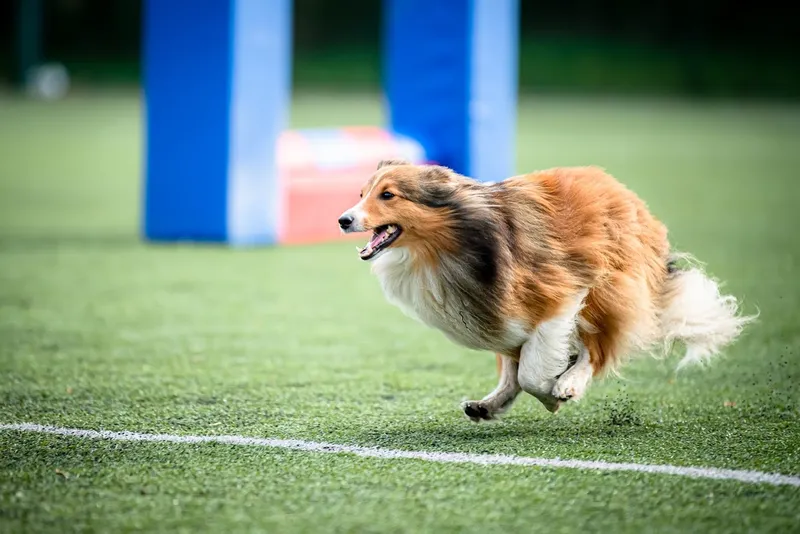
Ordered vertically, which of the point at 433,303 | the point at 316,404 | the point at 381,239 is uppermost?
the point at 381,239

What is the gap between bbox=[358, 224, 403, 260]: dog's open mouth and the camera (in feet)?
13.4

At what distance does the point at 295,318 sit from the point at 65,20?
111 ft

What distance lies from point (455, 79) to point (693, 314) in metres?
7.24

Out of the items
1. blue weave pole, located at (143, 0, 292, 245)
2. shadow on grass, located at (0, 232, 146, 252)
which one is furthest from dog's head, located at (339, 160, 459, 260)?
shadow on grass, located at (0, 232, 146, 252)

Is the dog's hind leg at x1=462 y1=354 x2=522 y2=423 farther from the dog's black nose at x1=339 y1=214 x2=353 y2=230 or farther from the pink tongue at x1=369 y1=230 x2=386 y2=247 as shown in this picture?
the dog's black nose at x1=339 y1=214 x2=353 y2=230

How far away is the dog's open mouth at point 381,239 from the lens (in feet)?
13.4

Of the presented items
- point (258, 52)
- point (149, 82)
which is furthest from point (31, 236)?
point (258, 52)

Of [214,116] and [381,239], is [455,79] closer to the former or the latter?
[214,116]

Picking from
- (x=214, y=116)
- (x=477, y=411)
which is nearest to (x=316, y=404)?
(x=477, y=411)

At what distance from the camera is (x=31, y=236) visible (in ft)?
33.2

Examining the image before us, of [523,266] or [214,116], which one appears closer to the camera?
[523,266]

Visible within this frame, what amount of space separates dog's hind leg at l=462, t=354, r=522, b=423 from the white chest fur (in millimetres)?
209

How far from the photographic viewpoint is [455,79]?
11586mm

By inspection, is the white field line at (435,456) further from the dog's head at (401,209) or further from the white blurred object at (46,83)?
the white blurred object at (46,83)
